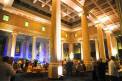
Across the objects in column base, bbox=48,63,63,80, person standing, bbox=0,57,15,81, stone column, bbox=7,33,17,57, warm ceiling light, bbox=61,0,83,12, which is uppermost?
warm ceiling light, bbox=61,0,83,12

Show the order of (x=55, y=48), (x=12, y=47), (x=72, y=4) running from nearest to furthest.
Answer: (x=55, y=48) → (x=72, y=4) → (x=12, y=47)

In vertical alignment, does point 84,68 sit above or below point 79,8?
below

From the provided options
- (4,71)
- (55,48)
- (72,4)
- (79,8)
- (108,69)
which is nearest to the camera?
(4,71)

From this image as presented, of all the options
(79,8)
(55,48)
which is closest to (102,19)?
(79,8)

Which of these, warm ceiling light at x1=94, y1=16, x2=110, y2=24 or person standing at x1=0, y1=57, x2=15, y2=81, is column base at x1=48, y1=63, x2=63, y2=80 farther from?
warm ceiling light at x1=94, y1=16, x2=110, y2=24

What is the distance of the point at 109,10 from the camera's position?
51.8 feet

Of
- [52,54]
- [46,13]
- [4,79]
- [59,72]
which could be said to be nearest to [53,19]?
[52,54]

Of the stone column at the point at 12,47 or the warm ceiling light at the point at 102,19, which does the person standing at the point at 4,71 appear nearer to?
the stone column at the point at 12,47

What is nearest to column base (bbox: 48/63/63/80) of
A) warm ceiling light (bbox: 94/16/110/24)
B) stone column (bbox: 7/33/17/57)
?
stone column (bbox: 7/33/17/57)

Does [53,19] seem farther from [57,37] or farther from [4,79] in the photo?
[4,79]

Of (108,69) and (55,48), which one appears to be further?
(55,48)

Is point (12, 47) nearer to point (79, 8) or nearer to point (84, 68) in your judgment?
point (84, 68)

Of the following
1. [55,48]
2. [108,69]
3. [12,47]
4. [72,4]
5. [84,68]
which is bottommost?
[84,68]

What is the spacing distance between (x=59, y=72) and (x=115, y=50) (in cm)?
1781
